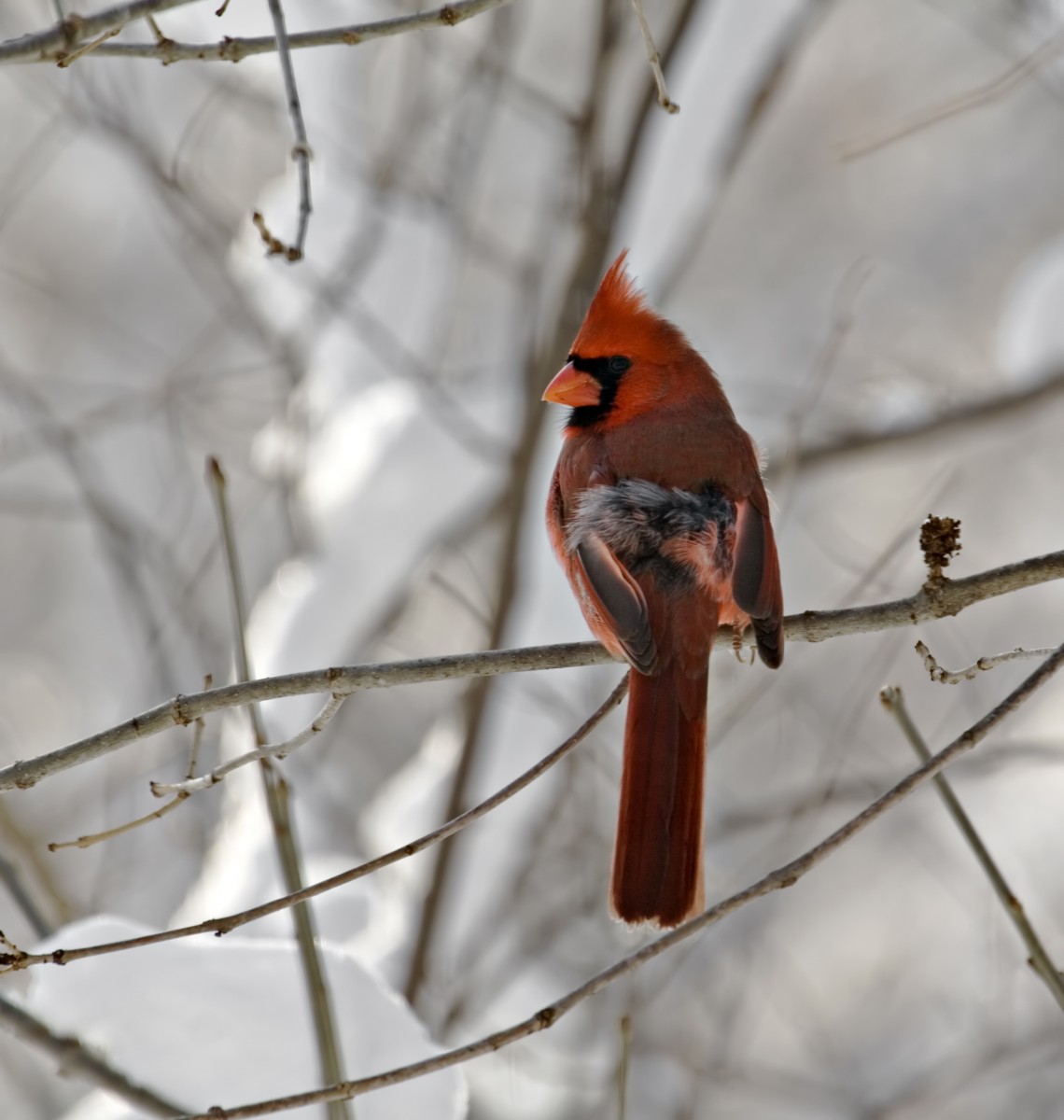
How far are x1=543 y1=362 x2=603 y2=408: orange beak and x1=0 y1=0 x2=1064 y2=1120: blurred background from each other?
0.74m

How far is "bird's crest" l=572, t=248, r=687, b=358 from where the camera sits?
2.98 meters

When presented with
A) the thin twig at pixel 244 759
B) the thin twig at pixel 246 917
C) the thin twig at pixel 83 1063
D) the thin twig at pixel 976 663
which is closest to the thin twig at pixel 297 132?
the thin twig at pixel 244 759

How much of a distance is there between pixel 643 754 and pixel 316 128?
2.66m

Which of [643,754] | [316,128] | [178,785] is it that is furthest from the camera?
[316,128]

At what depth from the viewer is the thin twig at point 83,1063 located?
1972 millimetres

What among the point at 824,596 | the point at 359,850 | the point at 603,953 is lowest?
the point at 603,953

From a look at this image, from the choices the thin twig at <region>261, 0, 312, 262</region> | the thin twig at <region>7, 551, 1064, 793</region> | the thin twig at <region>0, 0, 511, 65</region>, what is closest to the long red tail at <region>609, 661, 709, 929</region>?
the thin twig at <region>7, 551, 1064, 793</region>

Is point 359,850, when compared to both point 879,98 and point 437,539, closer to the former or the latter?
point 437,539

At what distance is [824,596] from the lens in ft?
19.4

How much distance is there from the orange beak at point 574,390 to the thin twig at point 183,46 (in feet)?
3.72

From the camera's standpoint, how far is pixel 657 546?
2541mm

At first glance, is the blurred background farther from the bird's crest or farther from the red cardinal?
the bird's crest

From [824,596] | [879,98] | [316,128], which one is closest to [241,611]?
[316,128]

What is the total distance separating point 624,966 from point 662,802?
861 millimetres
